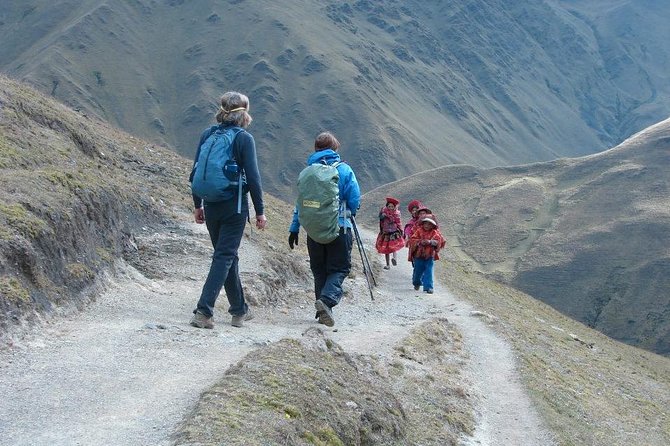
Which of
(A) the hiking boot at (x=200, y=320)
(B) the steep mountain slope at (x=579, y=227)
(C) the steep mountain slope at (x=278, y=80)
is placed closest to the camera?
(A) the hiking boot at (x=200, y=320)

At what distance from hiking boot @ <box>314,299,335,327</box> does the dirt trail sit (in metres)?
0.17

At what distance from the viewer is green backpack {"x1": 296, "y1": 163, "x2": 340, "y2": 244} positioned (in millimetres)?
9484

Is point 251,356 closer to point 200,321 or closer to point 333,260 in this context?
point 200,321

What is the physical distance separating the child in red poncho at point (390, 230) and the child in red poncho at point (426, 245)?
9.63 ft

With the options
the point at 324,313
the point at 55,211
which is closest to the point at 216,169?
the point at 55,211

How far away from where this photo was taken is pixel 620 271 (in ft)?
176

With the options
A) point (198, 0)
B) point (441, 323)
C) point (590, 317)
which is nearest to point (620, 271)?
point (590, 317)

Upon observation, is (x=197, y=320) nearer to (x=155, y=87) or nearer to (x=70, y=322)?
(x=70, y=322)

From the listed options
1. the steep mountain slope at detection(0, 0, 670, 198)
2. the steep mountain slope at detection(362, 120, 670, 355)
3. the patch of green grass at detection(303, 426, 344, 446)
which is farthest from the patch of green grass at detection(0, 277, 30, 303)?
the steep mountain slope at detection(0, 0, 670, 198)

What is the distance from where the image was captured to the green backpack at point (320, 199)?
948cm

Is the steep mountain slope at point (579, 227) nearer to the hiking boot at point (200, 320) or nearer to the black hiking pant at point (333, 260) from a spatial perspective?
the black hiking pant at point (333, 260)

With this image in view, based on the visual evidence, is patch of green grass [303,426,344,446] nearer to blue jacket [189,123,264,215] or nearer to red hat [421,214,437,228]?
blue jacket [189,123,264,215]

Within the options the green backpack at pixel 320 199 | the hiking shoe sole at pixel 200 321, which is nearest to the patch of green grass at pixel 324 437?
the hiking shoe sole at pixel 200 321

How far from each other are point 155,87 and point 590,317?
106004mm
